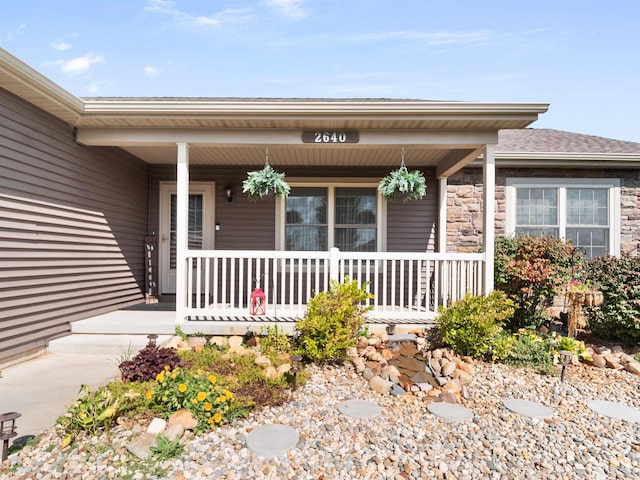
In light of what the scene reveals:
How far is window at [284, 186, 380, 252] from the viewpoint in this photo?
6.54 meters

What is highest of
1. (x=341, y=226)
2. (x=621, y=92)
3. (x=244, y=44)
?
(x=244, y=44)

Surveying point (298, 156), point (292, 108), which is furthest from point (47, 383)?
point (298, 156)

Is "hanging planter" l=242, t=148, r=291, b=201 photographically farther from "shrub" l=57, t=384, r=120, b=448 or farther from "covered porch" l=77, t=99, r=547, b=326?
"shrub" l=57, t=384, r=120, b=448

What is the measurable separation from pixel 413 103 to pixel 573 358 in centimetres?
324

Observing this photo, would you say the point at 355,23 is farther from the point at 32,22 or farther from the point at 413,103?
the point at 32,22

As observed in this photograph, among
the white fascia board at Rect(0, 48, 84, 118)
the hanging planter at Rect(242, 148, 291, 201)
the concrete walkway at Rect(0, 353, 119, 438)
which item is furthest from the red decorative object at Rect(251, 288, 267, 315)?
the white fascia board at Rect(0, 48, 84, 118)

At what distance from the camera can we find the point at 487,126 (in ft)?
14.8

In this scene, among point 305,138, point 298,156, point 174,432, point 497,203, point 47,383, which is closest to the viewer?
point 174,432

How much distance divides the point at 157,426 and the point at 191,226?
15.1 feet

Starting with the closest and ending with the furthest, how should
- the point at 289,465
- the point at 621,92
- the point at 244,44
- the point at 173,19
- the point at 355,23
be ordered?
the point at 289,465
the point at 355,23
the point at 173,19
the point at 244,44
the point at 621,92

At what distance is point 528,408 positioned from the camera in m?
2.96

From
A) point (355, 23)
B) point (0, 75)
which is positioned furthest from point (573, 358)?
point (0, 75)

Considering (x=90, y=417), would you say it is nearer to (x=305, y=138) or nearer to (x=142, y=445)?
(x=142, y=445)

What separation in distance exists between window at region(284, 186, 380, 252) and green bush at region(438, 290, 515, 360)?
2613 millimetres
